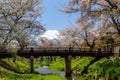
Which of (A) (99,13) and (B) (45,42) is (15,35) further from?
(B) (45,42)

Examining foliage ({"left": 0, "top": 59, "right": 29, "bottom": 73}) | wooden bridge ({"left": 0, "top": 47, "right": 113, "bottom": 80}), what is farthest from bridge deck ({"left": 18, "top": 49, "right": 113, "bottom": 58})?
foliage ({"left": 0, "top": 59, "right": 29, "bottom": 73})

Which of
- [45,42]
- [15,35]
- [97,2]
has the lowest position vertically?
[45,42]

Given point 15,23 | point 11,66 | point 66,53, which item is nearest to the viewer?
point 15,23

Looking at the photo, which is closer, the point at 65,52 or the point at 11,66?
the point at 11,66

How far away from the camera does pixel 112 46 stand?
6147 cm

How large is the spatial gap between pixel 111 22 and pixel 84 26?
2432mm

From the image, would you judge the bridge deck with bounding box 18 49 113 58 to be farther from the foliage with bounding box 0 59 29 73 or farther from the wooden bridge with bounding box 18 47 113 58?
the foliage with bounding box 0 59 29 73

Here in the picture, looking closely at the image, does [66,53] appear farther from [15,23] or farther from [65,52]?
[15,23]

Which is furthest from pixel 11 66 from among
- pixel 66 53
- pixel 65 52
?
pixel 66 53

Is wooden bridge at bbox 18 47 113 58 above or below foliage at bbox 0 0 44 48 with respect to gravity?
below

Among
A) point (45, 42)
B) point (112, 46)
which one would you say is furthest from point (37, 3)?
point (45, 42)

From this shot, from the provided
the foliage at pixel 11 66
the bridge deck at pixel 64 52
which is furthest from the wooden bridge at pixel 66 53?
the foliage at pixel 11 66

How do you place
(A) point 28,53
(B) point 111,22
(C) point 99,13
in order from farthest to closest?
(A) point 28,53 < (B) point 111,22 < (C) point 99,13

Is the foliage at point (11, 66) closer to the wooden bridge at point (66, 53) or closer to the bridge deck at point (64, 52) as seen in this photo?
the wooden bridge at point (66, 53)
